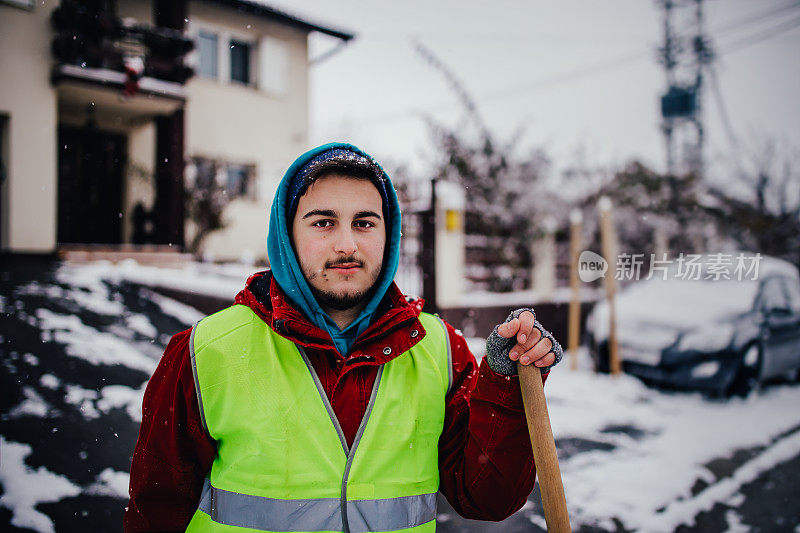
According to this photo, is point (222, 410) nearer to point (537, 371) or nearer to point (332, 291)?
point (332, 291)

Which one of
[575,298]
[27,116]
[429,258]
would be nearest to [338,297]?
[27,116]

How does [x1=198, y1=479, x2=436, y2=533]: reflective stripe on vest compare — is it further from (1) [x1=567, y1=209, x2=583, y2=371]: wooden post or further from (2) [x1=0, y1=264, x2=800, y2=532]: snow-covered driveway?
(1) [x1=567, y1=209, x2=583, y2=371]: wooden post

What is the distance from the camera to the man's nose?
4.35 ft

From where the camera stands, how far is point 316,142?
2.36m

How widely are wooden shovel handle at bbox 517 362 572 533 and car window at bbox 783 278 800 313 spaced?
14.2ft

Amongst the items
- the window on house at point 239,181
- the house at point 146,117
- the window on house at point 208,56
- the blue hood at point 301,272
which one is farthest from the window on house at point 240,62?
the blue hood at point 301,272

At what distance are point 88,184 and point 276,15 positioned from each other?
1232 millimetres

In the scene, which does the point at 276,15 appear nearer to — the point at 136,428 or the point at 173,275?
the point at 173,275

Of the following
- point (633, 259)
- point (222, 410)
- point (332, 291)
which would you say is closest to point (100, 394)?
point (222, 410)

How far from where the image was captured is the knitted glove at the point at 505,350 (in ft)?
3.96

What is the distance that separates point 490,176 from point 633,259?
2.34 meters

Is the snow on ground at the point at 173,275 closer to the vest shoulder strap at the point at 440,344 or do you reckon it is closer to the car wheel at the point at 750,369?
the vest shoulder strap at the point at 440,344

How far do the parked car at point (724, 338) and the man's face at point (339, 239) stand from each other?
3365 millimetres

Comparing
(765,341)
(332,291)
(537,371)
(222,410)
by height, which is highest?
(332,291)
